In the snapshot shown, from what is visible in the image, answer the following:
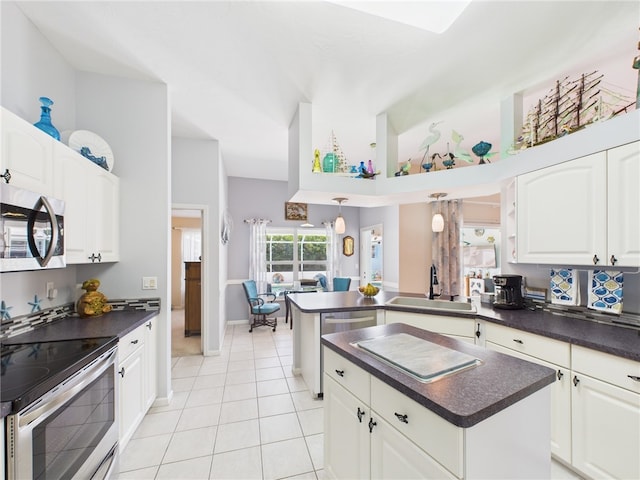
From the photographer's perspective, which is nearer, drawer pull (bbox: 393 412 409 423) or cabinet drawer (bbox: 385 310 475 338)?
drawer pull (bbox: 393 412 409 423)

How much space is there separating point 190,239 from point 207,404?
6632mm

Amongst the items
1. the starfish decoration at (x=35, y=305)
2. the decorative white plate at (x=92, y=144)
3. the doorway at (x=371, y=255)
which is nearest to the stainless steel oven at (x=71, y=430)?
the starfish decoration at (x=35, y=305)

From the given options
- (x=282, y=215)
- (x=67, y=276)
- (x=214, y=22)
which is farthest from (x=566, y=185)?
(x=282, y=215)

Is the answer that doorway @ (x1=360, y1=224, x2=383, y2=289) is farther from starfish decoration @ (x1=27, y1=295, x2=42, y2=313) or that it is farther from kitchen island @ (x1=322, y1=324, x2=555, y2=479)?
starfish decoration @ (x1=27, y1=295, x2=42, y2=313)

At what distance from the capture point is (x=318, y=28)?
1.91m

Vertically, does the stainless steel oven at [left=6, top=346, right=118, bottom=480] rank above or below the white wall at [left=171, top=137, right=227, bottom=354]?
below

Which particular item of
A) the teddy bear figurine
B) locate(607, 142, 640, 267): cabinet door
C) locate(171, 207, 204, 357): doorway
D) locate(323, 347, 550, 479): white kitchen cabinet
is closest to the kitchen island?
locate(323, 347, 550, 479): white kitchen cabinet

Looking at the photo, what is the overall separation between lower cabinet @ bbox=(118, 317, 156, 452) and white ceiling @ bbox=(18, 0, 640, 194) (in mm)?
2207

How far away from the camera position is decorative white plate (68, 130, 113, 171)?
7.18 feet

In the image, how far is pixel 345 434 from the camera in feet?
4.80

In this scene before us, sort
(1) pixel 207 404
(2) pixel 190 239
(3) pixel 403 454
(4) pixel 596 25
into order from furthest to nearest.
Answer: (2) pixel 190 239 < (1) pixel 207 404 < (4) pixel 596 25 < (3) pixel 403 454

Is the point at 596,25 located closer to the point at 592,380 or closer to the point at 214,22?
the point at 592,380

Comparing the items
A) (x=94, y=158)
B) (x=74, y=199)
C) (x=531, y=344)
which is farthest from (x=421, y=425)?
(x=94, y=158)

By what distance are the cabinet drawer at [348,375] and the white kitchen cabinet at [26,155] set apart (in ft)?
6.33
